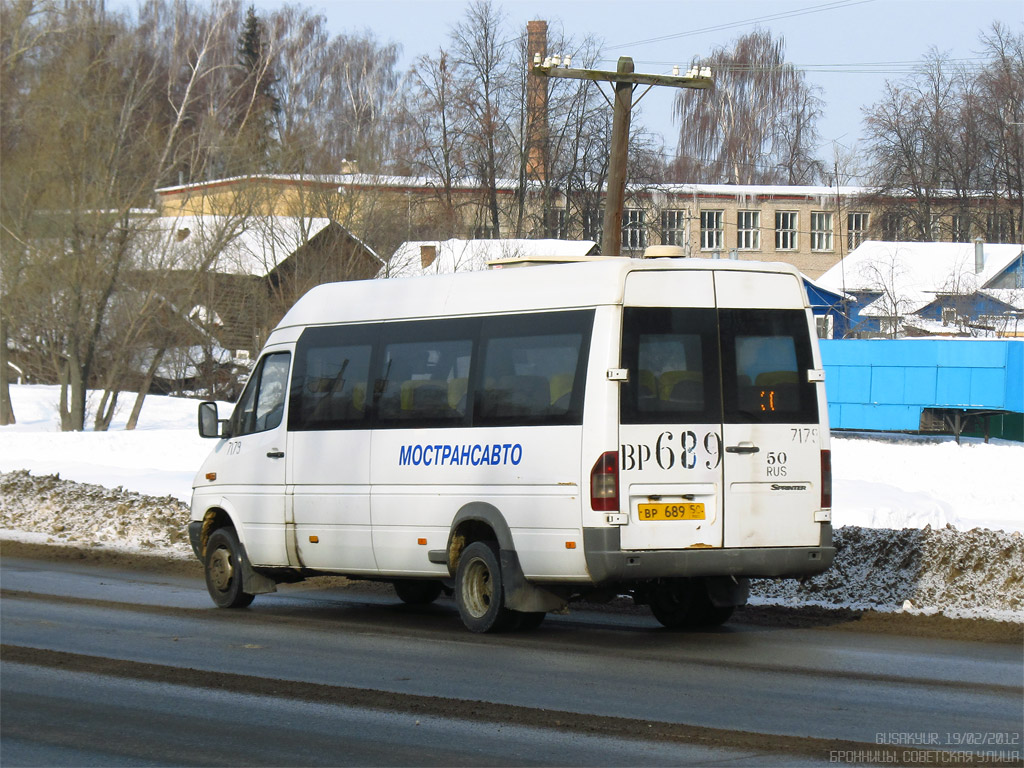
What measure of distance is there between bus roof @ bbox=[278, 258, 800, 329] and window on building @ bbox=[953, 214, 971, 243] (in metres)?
73.1

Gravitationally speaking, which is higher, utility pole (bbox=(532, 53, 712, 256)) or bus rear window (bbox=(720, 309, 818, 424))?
utility pole (bbox=(532, 53, 712, 256))

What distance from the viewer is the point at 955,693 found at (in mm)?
7887

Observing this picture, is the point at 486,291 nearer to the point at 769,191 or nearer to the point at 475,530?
the point at 475,530

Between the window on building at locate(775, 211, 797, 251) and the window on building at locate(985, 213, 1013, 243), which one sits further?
the window on building at locate(775, 211, 797, 251)

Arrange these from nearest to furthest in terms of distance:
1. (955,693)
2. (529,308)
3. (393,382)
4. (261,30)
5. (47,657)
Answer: (955,693) → (47,657) → (529,308) → (393,382) → (261,30)

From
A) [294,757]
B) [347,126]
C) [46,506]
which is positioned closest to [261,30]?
[347,126]

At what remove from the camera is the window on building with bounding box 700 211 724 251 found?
3263 inches

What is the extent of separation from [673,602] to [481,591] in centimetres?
154

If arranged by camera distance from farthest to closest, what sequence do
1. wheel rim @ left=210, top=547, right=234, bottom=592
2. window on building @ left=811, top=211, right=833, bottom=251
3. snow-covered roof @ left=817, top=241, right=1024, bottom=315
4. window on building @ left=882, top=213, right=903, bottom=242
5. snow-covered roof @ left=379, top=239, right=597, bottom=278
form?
window on building @ left=811, top=211, right=833, bottom=251 < window on building @ left=882, top=213, right=903, bottom=242 < snow-covered roof @ left=817, top=241, right=1024, bottom=315 < snow-covered roof @ left=379, top=239, right=597, bottom=278 < wheel rim @ left=210, top=547, right=234, bottom=592

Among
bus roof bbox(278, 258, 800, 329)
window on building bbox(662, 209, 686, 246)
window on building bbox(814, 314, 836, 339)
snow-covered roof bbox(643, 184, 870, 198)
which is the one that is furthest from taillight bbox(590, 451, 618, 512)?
snow-covered roof bbox(643, 184, 870, 198)

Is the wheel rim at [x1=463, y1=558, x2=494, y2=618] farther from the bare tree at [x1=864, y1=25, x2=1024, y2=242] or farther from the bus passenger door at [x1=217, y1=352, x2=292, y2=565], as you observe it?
the bare tree at [x1=864, y1=25, x2=1024, y2=242]

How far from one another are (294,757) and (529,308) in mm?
4641

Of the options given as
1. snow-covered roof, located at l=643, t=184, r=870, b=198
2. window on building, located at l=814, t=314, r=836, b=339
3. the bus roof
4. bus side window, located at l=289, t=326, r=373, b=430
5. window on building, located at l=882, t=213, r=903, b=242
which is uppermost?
snow-covered roof, located at l=643, t=184, r=870, b=198

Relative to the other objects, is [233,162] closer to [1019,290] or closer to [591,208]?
[591,208]
